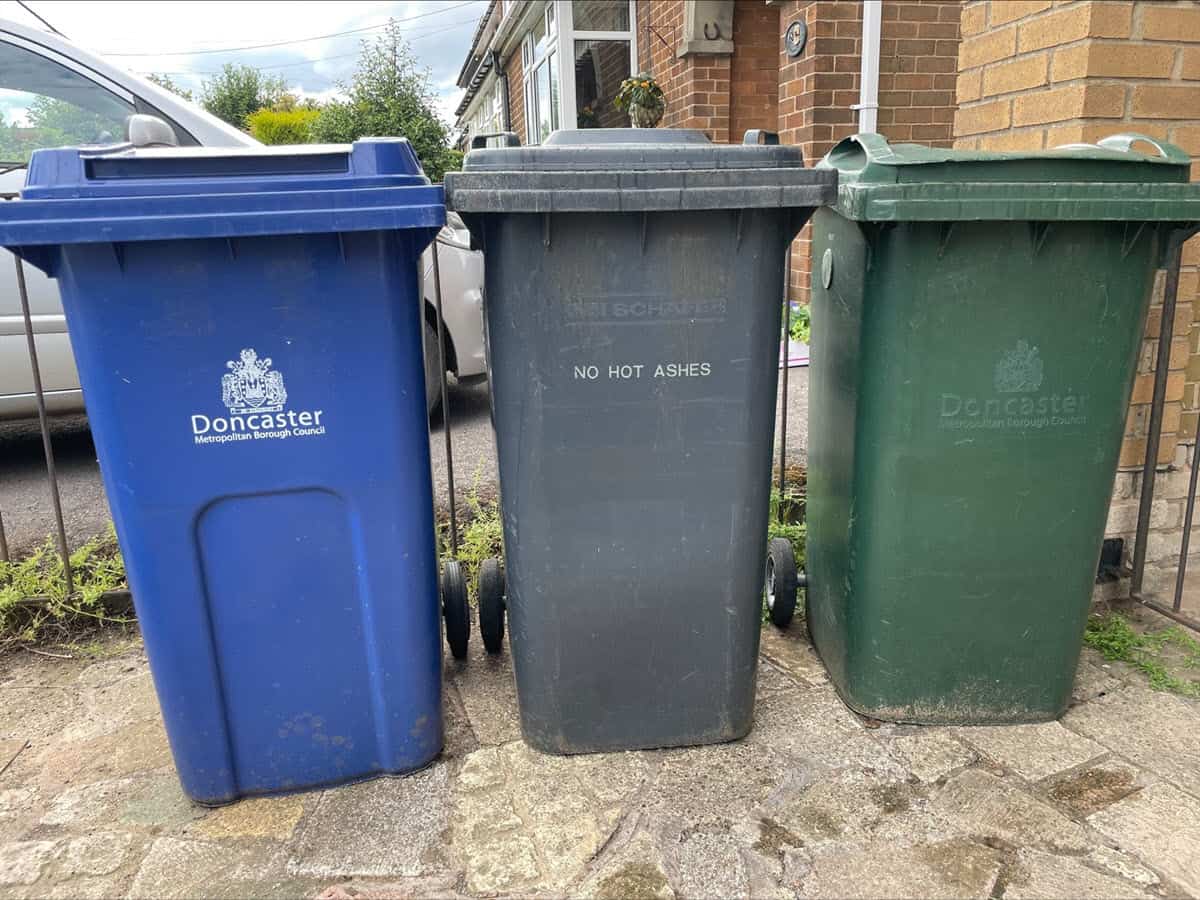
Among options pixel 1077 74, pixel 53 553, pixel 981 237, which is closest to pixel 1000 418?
pixel 981 237

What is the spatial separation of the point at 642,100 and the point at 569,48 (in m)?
3.35

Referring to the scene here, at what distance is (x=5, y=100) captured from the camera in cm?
415

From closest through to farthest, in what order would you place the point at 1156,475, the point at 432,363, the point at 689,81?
the point at 1156,475
the point at 432,363
the point at 689,81

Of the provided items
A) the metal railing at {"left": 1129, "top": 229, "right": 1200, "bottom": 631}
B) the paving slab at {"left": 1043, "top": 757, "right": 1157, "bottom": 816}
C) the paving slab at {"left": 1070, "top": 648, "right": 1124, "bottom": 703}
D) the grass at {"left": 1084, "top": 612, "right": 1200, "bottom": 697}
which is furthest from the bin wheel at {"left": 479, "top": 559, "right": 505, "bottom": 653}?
the metal railing at {"left": 1129, "top": 229, "right": 1200, "bottom": 631}

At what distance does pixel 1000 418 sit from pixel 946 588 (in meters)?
0.47

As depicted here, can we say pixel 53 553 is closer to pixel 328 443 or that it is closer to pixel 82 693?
pixel 82 693

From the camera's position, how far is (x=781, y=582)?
2939 mm

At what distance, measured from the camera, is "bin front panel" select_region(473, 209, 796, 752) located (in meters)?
2.07

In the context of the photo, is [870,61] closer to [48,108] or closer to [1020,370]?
[1020,370]

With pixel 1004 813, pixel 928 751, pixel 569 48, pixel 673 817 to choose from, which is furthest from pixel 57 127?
pixel 569 48

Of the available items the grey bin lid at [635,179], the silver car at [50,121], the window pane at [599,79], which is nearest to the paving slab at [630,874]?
the grey bin lid at [635,179]

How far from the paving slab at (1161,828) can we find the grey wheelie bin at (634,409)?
89 cm

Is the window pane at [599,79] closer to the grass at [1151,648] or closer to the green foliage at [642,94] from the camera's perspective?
the green foliage at [642,94]

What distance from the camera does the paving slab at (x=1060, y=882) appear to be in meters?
1.87
